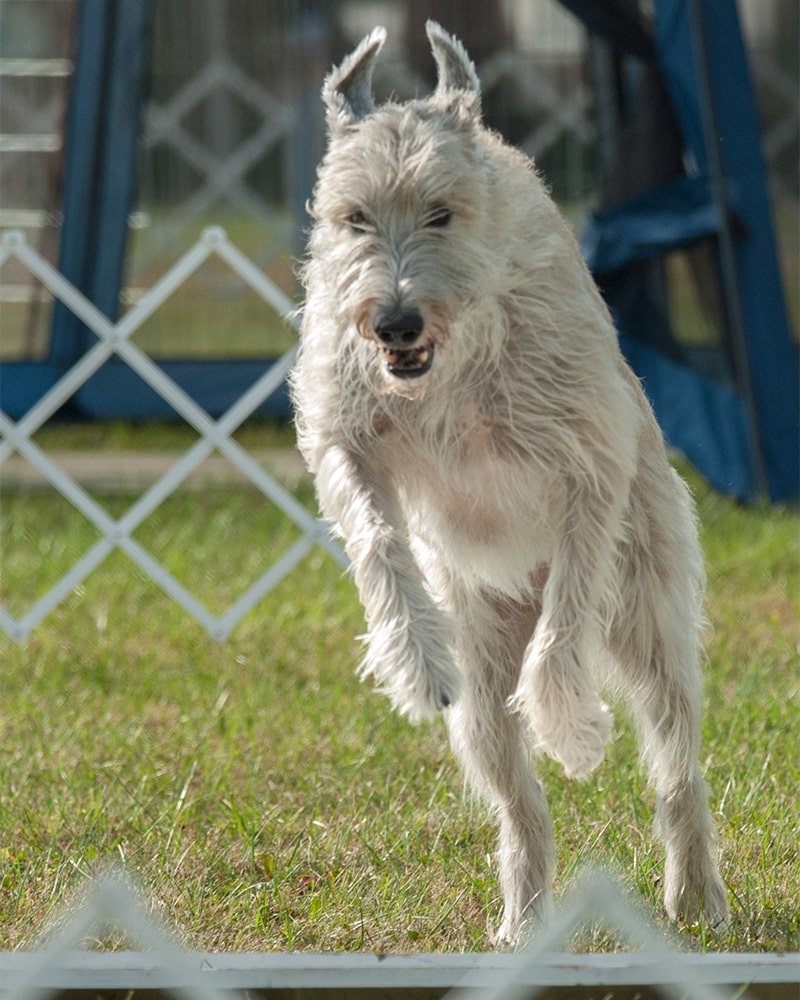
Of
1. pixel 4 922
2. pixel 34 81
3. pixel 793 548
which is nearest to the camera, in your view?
pixel 4 922

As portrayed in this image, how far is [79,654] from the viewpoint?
5.30 m

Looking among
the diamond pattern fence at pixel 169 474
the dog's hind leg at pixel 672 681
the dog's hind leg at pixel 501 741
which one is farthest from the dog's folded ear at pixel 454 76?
the diamond pattern fence at pixel 169 474

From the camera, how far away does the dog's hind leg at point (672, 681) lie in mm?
3164

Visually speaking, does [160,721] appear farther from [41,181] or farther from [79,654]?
[41,181]

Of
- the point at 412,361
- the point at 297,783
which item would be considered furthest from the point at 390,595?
the point at 297,783

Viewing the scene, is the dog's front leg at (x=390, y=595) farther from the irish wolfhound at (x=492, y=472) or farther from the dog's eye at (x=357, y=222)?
the dog's eye at (x=357, y=222)

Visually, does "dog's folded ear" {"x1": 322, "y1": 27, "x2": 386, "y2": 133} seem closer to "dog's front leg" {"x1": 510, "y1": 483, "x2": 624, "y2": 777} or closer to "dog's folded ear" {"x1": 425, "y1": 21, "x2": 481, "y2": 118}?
"dog's folded ear" {"x1": 425, "y1": 21, "x2": 481, "y2": 118}

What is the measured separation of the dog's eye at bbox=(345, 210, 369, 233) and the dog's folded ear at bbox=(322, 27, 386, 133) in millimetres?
246

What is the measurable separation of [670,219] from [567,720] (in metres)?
4.48

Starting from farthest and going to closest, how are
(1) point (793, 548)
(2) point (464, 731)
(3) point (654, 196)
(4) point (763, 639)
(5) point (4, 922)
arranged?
(3) point (654, 196) → (1) point (793, 548) → (4) point (763, 639) → (2) point (464, 731) → (5) point (4, 922)

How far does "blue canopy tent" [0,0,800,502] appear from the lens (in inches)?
268

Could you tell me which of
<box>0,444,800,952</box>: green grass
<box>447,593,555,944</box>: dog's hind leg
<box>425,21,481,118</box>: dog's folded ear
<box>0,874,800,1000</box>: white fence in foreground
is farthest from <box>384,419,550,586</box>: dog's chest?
<box>0,874,800,1000</box>: white fence in foreground

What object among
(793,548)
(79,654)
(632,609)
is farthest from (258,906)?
(793,548)

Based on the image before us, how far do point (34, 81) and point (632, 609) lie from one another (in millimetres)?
6125
